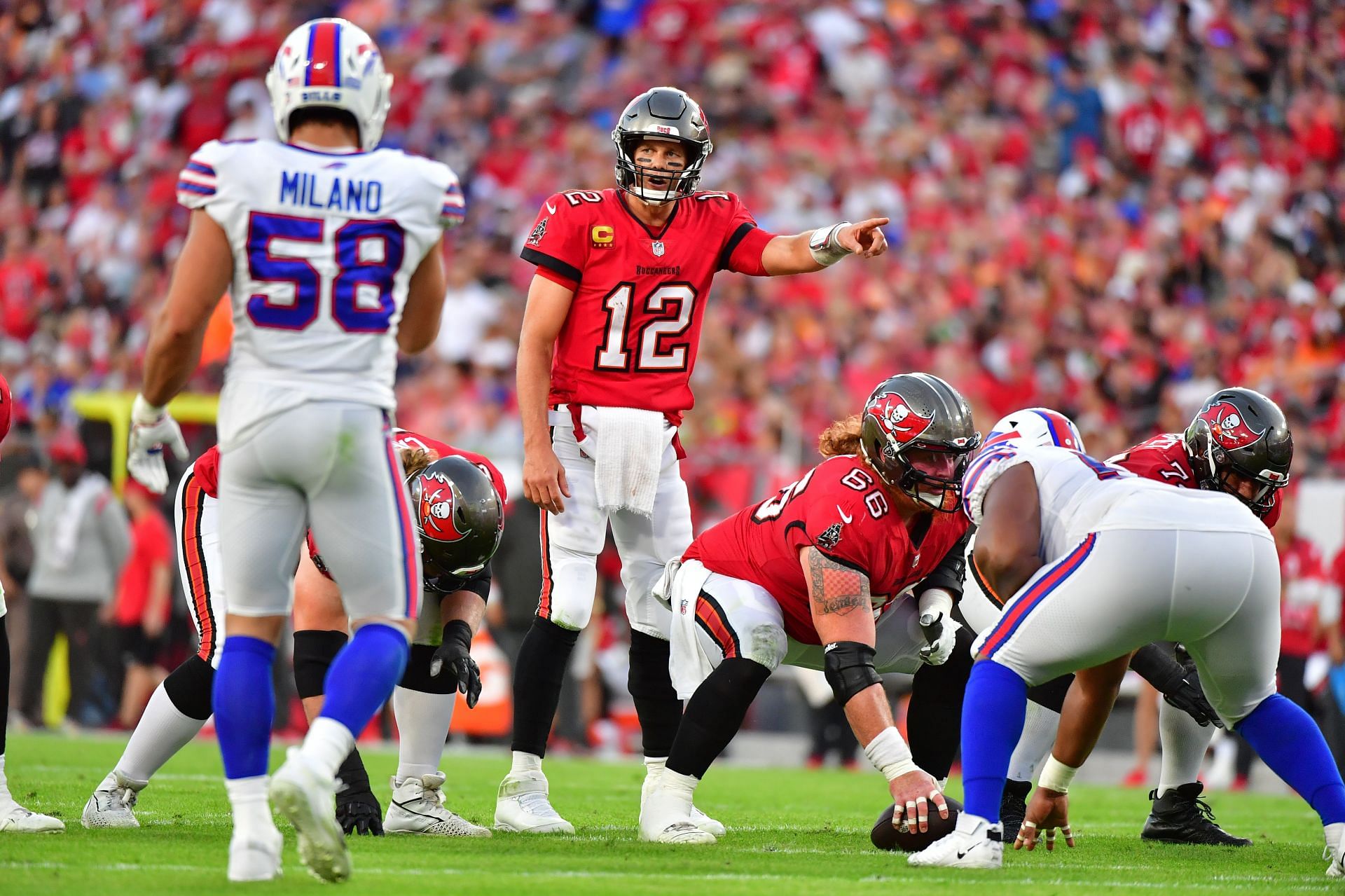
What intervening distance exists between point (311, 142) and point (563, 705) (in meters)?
7.88

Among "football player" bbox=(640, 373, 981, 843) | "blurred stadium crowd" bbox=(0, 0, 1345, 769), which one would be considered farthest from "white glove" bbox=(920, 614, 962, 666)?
"blurred stadium crowd" bbox=(0, 0, 1345, 769)

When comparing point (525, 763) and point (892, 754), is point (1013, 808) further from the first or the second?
point (525, 763)

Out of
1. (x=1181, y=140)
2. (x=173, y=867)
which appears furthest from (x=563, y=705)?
(x=1181, y=140)

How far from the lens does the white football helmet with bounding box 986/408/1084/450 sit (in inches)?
214

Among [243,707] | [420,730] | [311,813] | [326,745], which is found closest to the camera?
[311,813]

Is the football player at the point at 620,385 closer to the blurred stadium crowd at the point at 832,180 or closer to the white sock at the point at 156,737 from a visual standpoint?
the white sock at the point at 156,737

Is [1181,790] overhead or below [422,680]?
below

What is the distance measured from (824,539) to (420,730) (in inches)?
62.4

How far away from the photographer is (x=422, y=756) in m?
5.68

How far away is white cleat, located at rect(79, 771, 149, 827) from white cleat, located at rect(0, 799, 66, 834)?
150 mm

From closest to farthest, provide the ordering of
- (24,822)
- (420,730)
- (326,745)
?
1. (326,745)
2. (24,822)
3. (420,730)

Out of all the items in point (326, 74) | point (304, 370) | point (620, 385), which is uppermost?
point (326, 74)

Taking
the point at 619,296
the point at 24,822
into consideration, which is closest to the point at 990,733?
the point at 619,296

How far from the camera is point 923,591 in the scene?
5586 mm
